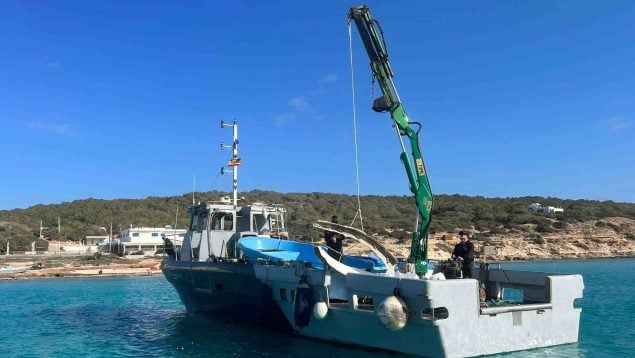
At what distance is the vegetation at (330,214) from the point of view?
6588 centimetres

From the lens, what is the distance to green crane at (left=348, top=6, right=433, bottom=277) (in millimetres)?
14094

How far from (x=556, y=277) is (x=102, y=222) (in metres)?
77.5

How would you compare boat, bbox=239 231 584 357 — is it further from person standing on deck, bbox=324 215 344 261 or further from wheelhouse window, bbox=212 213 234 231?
wheelhouse window, bbox=212 213 234 231

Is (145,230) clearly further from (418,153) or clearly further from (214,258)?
(418,153)

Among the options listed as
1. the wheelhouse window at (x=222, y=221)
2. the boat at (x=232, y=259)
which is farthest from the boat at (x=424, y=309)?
→ the wheelhouse window at (x=222, y=221)

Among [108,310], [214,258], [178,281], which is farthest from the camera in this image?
[108,310]

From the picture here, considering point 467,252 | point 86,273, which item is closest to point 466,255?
point 467,252

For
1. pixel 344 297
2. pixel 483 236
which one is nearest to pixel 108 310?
pixel 344 297

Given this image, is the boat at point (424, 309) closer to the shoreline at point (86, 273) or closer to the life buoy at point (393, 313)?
the life buoy at point (393, 313)

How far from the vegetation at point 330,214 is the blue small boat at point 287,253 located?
110 feet

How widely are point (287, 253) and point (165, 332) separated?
4670 mm

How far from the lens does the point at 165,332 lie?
56.9 feet

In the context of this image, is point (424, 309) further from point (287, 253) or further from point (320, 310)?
point (287, 253)

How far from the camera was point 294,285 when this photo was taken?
47.0 ft
